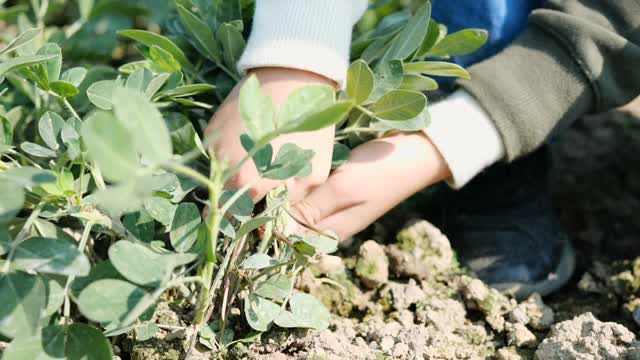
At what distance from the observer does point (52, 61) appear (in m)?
1.03

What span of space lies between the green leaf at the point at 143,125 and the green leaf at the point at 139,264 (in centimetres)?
21

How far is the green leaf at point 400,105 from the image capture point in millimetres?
1062

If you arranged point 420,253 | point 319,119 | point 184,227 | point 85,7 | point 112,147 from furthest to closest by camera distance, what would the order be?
point 85,7 < point 420,253 < point 184,227 < point 319,119 < point 112,147

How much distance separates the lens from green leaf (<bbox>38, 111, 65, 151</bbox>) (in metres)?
1.00

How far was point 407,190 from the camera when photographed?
1295 mm

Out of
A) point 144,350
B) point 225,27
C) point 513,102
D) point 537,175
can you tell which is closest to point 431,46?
point 513,102

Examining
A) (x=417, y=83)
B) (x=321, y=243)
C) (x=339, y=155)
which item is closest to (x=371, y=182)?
(x=339, y=155)

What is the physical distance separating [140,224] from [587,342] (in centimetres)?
62

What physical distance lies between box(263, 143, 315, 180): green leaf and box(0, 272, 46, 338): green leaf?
0.91 ft

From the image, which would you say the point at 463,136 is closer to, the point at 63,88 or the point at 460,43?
the point at 460,43

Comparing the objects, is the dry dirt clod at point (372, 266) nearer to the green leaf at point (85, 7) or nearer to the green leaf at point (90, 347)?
the green leaf at point (90, 347)

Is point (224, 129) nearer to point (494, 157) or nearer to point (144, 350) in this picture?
point (144, 350)

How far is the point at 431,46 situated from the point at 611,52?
346 mm

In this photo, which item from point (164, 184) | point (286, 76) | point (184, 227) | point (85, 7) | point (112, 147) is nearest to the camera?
point (112, 147)
